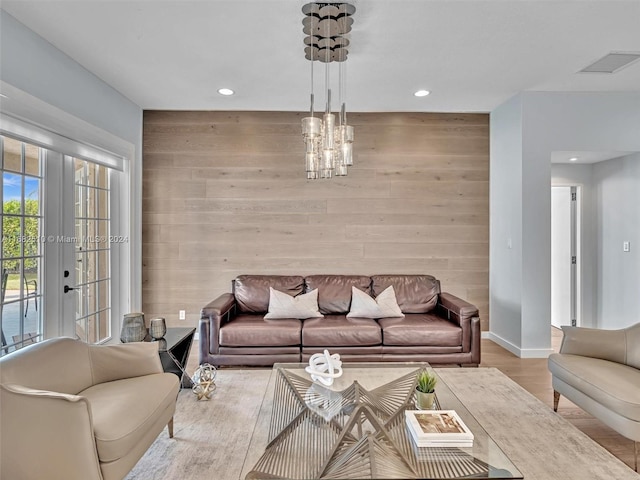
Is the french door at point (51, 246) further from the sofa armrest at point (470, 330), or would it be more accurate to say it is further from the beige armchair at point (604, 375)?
the beige armchair at point (604, 375)

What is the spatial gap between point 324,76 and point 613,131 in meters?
3.16

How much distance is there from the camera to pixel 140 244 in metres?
4.51

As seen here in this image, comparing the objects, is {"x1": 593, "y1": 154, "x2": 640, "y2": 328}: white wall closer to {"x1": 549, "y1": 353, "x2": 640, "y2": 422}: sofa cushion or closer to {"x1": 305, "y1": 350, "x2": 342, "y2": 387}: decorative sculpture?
{"x1": 549, "y1": 353, "x2": 640, "y2": 422}: sofa cushion

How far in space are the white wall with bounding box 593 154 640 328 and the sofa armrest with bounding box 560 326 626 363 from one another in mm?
2184

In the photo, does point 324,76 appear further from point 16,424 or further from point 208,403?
point 16,424

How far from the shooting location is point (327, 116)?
2447 millimetres

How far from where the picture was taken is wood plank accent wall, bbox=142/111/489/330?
4.59 metres

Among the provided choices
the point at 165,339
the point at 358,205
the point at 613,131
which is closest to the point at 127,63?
the point at 165,339

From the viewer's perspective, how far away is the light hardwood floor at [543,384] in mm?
2326

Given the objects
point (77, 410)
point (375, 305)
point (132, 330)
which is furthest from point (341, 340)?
point (77, 410)

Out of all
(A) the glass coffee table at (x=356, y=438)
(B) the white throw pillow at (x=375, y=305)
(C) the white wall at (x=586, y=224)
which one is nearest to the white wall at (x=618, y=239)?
(C) the white wall at (x=586, y=224)

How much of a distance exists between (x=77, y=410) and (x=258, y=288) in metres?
2.61

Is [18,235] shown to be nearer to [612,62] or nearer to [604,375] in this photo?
[604,375]

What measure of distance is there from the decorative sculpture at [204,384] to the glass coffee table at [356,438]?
2.53 feet
